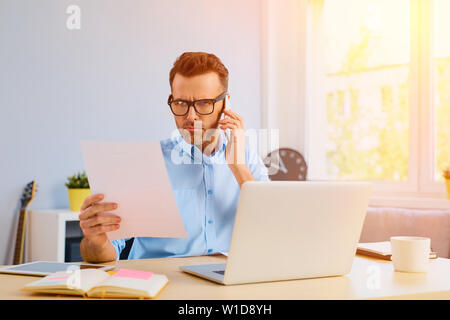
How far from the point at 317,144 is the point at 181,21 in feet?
4.11

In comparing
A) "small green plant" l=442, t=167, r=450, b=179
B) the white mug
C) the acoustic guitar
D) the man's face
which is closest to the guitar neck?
→ the acoustic guitar

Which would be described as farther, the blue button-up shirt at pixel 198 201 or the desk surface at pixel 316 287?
the blue button-up shirt at pixel 198 201

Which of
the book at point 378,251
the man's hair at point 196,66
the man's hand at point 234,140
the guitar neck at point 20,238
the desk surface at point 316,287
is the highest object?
the man's hair at point 196,66

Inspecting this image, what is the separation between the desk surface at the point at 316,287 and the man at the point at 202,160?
406mm

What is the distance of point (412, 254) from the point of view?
1225mm

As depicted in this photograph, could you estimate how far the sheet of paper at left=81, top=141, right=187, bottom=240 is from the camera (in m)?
1.11

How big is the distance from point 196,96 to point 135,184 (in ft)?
2.06

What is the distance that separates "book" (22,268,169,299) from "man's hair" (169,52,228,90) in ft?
2.87

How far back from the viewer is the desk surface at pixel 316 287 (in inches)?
38.2

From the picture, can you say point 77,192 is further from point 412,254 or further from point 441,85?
point 441,85

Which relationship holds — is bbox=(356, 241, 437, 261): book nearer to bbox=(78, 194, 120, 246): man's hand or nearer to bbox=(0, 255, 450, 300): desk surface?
bbox=(0, 255, 450, 300): desk surface

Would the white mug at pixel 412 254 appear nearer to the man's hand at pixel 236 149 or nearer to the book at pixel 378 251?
the book at pixel 378 251

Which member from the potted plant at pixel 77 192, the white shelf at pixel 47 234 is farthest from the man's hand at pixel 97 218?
the potted plant at pixel 77 192

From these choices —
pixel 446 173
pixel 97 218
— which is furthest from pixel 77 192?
pixel 446 173
